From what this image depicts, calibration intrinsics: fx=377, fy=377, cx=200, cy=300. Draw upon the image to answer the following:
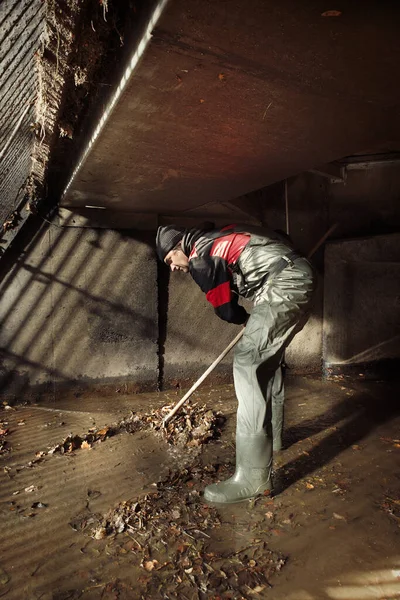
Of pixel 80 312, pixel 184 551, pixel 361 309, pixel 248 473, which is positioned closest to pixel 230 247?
pixel 248 473

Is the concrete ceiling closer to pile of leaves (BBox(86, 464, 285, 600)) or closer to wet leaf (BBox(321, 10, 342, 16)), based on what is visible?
wet leaf (BBox(321, 10, 342, 16))

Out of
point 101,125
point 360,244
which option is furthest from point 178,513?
point 360,244

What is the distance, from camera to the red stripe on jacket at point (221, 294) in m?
3.02

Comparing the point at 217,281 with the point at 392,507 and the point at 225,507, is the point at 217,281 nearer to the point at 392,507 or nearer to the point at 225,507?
the point at 225,507

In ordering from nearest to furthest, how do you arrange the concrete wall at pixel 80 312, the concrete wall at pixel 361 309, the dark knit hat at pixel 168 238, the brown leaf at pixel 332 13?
the brown leaf at pixel 332 13 → the dark knit hat at pixel 168 238 → the concrete wall at pixel 80 312 → the concrete wall at pixel 361 309

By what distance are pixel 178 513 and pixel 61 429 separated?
2.02 metres

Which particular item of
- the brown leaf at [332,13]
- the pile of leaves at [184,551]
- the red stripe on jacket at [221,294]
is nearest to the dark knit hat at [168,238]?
the red stripe on jacket at [221,294]

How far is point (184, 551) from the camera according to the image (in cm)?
220

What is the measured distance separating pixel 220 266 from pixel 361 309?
11.1 feet

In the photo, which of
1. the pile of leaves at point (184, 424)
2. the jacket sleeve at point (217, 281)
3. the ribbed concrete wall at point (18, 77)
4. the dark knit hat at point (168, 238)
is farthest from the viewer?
the pile of leaves at point (184, 424)

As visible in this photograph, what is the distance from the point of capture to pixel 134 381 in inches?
204

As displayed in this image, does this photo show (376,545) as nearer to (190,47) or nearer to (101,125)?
(190,47)

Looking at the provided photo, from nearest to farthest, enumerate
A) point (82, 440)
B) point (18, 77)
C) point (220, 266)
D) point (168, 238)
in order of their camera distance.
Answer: point (18, 77) → point (220, 266) → point (168, 238) → point (82, 440)

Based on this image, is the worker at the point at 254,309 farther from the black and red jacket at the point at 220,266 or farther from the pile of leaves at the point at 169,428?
the pile of leaves at the point at 169,428
